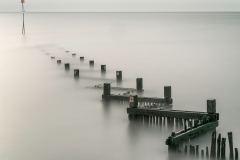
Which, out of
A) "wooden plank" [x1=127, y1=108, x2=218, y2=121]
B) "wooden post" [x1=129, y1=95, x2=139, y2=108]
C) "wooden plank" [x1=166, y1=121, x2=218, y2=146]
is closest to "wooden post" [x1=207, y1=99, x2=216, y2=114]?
"wooden plank" [x1=127, y1=108, x2=218, y2=121]

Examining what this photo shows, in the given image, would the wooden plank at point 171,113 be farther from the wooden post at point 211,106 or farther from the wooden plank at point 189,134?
the wooden plank at point 189,134

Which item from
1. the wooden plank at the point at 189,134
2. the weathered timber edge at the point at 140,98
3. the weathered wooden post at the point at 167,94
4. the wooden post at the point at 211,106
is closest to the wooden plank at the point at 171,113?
the wooden post at the point at 211,106

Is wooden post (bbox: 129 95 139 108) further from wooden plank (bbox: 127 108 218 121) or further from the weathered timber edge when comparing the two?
the weathered timber edge

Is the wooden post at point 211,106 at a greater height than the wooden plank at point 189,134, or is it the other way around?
the wooden post at point 211,106

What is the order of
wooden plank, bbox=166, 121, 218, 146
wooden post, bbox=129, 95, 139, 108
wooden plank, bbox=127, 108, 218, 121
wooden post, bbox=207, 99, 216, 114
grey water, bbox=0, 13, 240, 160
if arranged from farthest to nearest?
wooden post, bbox=129, 95, 139, 108 → wooden plank, bbox=127, 108, 218, 121 → wooden post, bbox=207, 99, 216, 114 → grey water, bbox=0, 13, 240, 160 → wooden plank, bbox=166, 121, 218, 146

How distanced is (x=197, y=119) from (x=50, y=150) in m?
3.42

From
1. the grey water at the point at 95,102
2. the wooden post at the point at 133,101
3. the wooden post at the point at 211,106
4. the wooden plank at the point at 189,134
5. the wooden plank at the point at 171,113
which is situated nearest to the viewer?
the wooden plank at the point at 189,134

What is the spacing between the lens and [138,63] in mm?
27953

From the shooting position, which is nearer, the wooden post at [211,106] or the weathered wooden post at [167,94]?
the wooden post at [211,106]

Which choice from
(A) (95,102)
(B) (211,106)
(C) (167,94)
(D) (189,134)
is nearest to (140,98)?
(C) (167,94)

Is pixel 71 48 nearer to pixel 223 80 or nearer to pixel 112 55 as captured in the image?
pixel 112 55

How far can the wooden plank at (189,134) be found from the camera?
11.3 metres

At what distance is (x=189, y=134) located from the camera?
11.6 meters

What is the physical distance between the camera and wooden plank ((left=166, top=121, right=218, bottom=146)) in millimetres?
11320
